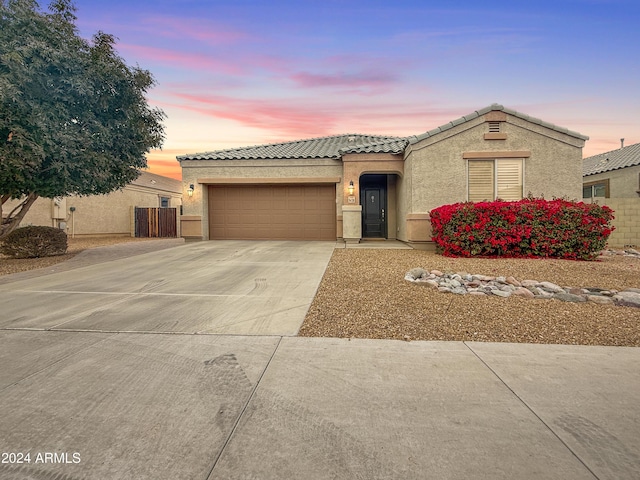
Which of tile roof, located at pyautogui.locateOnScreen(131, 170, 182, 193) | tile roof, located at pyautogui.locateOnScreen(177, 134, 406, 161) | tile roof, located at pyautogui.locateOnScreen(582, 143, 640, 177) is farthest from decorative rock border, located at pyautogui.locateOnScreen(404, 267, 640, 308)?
tile roof, located at pyautogui.locateOnScreen(131, 170, 182, 193)

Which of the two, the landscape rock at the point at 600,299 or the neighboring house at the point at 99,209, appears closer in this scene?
the landscape rock at the point at 600,299

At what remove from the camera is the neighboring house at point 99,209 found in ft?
59.2

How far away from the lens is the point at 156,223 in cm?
2192

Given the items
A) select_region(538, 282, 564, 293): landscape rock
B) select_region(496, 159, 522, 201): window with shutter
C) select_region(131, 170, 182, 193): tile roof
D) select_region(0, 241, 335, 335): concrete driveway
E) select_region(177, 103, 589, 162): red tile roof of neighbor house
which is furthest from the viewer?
select_region(131, 170, 182, 193): tile roof

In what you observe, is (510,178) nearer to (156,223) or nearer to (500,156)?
(500,156)

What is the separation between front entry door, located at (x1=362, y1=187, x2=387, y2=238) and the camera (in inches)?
650

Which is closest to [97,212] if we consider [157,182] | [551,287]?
[157,182]

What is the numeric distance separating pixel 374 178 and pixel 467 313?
40.1ft

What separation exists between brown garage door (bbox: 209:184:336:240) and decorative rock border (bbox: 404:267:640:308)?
357 inches

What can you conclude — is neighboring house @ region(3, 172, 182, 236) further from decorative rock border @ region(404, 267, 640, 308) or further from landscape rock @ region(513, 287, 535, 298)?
landscape rock @ region(513, 287, 535, 298)

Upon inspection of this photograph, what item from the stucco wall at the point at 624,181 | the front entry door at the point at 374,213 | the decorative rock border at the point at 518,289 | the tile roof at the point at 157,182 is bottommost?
the decorative rock border at the point at 518,289

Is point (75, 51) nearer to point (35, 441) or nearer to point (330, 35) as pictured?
point (330, 35)

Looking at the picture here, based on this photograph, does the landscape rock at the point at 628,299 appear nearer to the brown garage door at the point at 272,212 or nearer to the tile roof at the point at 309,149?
the tile roof at the point at 309,149

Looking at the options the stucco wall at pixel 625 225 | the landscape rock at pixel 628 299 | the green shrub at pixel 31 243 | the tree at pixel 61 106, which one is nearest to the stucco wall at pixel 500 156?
the stucco wall at pixel 625 225
